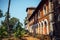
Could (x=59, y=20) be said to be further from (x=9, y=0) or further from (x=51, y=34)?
(x=9, y=0)

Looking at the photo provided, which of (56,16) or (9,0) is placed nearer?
(56,16)

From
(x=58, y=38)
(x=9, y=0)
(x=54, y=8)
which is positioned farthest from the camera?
(x=9, y=0)

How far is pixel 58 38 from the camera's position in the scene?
1612 centimetres

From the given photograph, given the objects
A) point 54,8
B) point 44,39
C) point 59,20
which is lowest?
point 44,39

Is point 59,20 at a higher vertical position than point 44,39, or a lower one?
higher

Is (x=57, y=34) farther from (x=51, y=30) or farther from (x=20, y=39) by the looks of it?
(x=20, y=39)

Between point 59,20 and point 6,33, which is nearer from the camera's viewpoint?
point 59,20

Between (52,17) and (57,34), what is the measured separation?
6.66 feet

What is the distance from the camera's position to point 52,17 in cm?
1698

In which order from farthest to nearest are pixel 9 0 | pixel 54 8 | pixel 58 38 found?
pixel 9 0, pixel 54 8, pixel 58 38

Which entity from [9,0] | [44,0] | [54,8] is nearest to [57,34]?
[54,8]

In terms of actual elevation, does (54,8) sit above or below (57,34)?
above

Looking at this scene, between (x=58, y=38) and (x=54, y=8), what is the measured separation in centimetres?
357

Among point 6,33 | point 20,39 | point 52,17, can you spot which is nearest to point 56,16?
point 52,17
